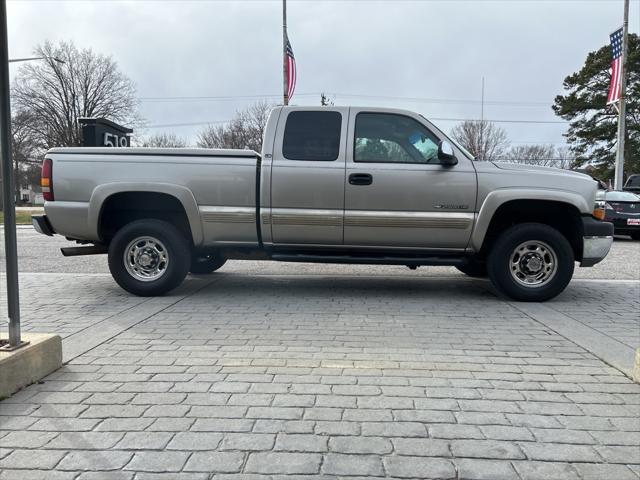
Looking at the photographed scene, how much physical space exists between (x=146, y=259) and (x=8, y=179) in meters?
3.02

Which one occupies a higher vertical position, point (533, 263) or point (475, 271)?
point (533, 263)

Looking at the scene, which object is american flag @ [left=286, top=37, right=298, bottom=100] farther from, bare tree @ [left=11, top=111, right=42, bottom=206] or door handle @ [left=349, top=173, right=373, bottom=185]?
bare tree @ [left=11, top=111, right=42, bottom=206]

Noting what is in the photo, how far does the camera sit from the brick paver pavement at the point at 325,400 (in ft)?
8.32

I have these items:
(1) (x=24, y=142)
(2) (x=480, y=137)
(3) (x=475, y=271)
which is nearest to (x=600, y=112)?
(2) (x=480, y=137)

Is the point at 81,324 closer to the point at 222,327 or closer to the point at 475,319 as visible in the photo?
the point at 222,327

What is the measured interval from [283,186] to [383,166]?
1204 millimetres

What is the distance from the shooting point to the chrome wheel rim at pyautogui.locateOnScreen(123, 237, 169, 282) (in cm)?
622

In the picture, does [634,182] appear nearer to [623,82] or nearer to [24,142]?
[623,82]

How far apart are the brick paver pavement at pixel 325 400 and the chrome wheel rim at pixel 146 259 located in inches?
26.0

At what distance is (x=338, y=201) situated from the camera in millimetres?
5992

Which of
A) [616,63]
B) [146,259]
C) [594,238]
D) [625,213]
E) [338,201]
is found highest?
[616,63]

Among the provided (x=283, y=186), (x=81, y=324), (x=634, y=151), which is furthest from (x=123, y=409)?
(x=634, y=151)

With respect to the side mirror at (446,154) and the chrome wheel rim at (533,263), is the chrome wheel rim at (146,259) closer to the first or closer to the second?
the side mirror at (446,154)

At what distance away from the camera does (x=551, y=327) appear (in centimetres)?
507
